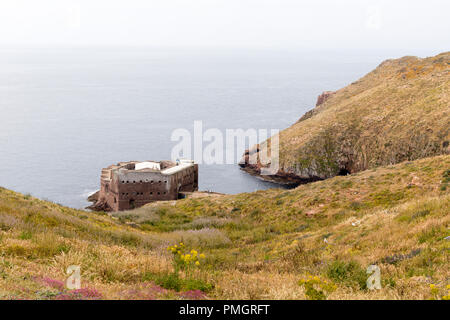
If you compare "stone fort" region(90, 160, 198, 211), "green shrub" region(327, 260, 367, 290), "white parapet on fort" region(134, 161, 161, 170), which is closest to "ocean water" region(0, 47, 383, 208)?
"white parapet on fort" region(134, 161, 161, 170)

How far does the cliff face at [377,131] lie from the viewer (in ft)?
208

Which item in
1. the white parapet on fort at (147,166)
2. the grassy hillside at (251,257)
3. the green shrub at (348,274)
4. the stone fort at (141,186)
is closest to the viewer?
the grassy hillside at (251,257)

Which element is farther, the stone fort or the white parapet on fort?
the white parapet on fort

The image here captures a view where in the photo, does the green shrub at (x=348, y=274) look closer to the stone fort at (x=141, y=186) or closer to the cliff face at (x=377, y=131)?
the stone fort at (x=141, y=186)

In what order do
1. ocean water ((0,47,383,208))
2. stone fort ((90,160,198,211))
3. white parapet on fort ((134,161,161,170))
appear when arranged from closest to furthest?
1. stone fort ((90,160,198,211))
2. white parapet on fort ((134,161,161,170))
3. ocean water ((0,47,383,208))

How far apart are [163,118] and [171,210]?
101m

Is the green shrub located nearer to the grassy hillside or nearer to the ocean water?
the grassy hillside

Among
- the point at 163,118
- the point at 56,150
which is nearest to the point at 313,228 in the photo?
the point at 56,150

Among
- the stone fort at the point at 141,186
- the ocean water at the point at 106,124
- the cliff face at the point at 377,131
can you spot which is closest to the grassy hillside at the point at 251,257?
the stone fort at the point at 141,186

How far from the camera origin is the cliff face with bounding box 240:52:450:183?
63.5m

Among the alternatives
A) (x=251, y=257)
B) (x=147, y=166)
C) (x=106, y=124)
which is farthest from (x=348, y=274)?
(x=106, y=124)

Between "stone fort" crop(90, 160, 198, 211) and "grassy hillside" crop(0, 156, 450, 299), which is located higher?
"grassy hillside" crop(0, 156, 450, 299)
